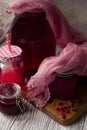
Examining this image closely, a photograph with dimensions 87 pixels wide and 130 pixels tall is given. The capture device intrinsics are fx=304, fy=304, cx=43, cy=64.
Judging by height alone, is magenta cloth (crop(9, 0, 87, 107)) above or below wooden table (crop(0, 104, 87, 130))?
above

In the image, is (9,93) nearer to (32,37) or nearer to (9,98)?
(9,98)

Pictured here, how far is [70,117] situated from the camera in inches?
27.3

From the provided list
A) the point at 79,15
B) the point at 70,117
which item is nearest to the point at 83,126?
the point at 70,117

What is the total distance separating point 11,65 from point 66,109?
0.17 metres

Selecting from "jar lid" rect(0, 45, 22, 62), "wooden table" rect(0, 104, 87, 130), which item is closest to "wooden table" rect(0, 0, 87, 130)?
"wooden table" rect(0, 104, 87, 130)

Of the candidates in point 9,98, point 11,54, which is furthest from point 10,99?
point 11,54

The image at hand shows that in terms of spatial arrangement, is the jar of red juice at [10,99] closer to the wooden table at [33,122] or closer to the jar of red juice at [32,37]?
the wooden table at [33,122]

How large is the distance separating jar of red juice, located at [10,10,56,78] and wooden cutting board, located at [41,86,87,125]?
14 cm

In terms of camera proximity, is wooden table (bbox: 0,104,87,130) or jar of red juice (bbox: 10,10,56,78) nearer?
wooden table (bbox: 0,104,87,130)

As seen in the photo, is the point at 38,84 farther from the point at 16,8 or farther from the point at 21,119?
the point at 16,8

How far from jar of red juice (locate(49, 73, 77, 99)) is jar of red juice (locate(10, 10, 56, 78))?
0.12m

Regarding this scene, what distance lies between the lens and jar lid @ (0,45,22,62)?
0.73m

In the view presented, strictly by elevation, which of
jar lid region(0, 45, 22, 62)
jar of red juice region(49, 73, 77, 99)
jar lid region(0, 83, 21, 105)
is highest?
jar lid region(0, 45, 22, 62)

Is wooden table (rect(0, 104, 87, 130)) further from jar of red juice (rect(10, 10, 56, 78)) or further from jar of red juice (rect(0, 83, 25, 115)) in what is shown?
jar of red juice (rect(10, 10, 56, 78))
